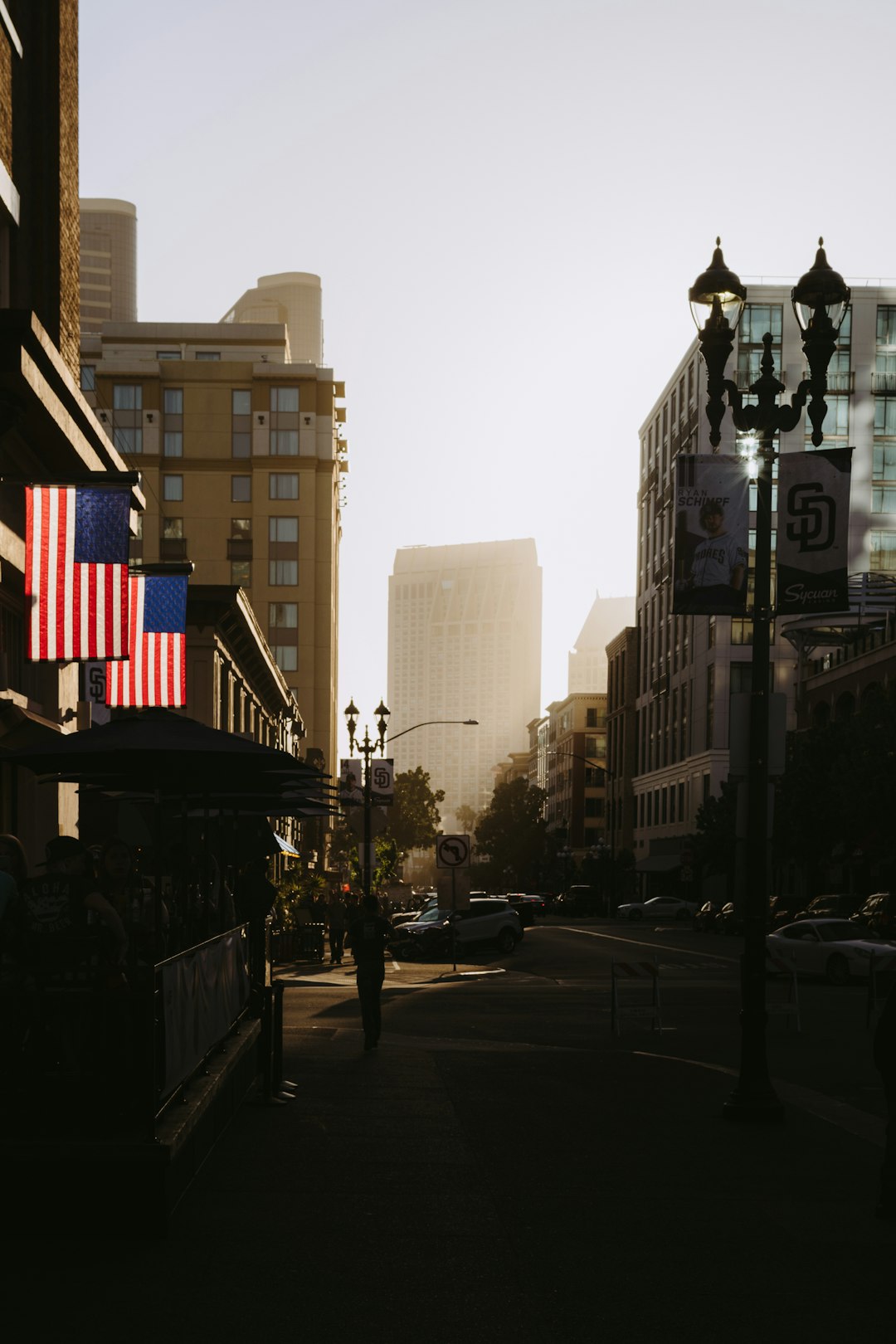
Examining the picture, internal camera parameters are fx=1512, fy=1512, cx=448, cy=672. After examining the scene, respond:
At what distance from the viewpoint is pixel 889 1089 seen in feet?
30.2

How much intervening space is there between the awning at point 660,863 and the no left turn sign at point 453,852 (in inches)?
2468

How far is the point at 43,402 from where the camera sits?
21078 mm

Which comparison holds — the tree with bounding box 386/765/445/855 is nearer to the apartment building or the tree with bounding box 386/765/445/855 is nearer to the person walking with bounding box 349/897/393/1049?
the apartment building

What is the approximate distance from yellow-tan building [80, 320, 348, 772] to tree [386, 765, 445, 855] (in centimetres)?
2982

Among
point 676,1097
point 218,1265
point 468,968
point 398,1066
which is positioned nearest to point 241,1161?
point 218,1265

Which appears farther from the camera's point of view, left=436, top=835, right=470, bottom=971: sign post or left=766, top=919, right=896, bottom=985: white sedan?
left=436, top=835, right=470, bottom=971: sign post

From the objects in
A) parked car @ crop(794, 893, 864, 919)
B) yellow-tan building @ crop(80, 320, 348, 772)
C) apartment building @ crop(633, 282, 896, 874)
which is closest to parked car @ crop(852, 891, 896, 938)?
parked car @ crop(794, 893, 864, 919)

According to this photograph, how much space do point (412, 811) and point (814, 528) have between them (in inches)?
4218

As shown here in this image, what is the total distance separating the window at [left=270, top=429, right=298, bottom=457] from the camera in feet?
292

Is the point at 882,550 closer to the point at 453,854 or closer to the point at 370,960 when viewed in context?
the point at 453,854

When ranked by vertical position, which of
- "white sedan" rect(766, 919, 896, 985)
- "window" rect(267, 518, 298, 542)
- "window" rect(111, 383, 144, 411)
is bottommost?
"white sedan" rect(766, 919, 896, 985)

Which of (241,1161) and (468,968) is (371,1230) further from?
(468,968)

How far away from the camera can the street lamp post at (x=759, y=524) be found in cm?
1276

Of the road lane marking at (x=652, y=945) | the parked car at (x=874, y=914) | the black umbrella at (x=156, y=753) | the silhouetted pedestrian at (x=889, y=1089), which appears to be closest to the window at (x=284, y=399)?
the road lane marking at (x=652, y=945)
